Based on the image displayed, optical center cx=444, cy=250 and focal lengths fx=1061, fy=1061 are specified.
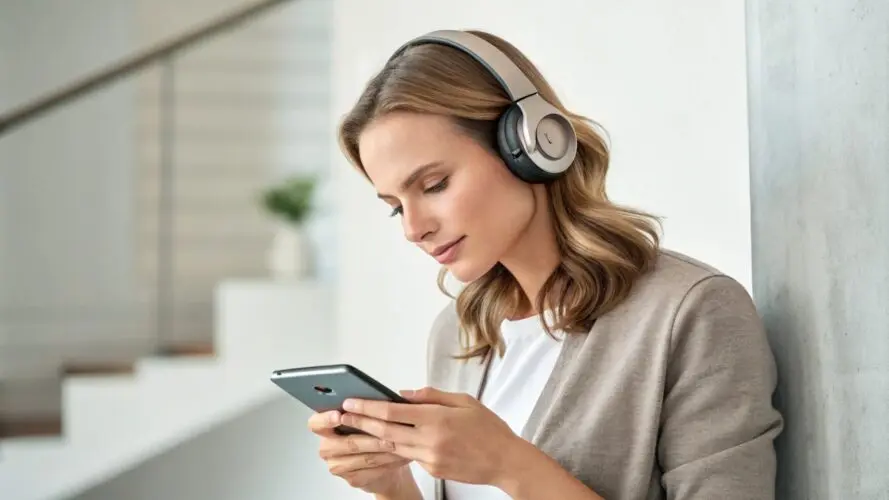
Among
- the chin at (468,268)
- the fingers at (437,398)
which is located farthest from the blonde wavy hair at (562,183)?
the fingers at (437,398)

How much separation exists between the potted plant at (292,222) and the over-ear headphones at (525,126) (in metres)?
3.28

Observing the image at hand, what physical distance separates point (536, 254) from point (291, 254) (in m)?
3.30

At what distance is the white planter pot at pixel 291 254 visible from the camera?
178 inches

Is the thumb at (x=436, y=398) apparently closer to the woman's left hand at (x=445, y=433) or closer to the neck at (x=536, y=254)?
the woman's left hand at (x=445, y=433)

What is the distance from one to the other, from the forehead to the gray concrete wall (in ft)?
1.18

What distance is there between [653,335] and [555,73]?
1.02m

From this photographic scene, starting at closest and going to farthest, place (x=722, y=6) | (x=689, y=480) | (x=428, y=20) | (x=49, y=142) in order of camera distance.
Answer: (x=689, y=480) → (x=722, y=6) → (x=428, y=20) → (x=49, y=142)

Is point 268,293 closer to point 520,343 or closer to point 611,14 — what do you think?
point 611,14

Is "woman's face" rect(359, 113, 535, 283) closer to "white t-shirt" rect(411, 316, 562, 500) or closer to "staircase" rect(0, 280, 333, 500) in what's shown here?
"white t-shirt" rect(411, 316, 562, 500)

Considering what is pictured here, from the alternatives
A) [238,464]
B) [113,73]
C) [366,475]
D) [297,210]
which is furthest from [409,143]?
[238,464]

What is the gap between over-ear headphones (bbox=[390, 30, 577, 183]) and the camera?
47.5 inches

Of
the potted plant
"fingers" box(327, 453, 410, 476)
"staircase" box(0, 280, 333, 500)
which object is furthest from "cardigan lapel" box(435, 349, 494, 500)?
the potted plant

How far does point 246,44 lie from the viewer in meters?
5.06

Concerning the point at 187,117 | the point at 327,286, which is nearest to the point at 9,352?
the point at 187,117
